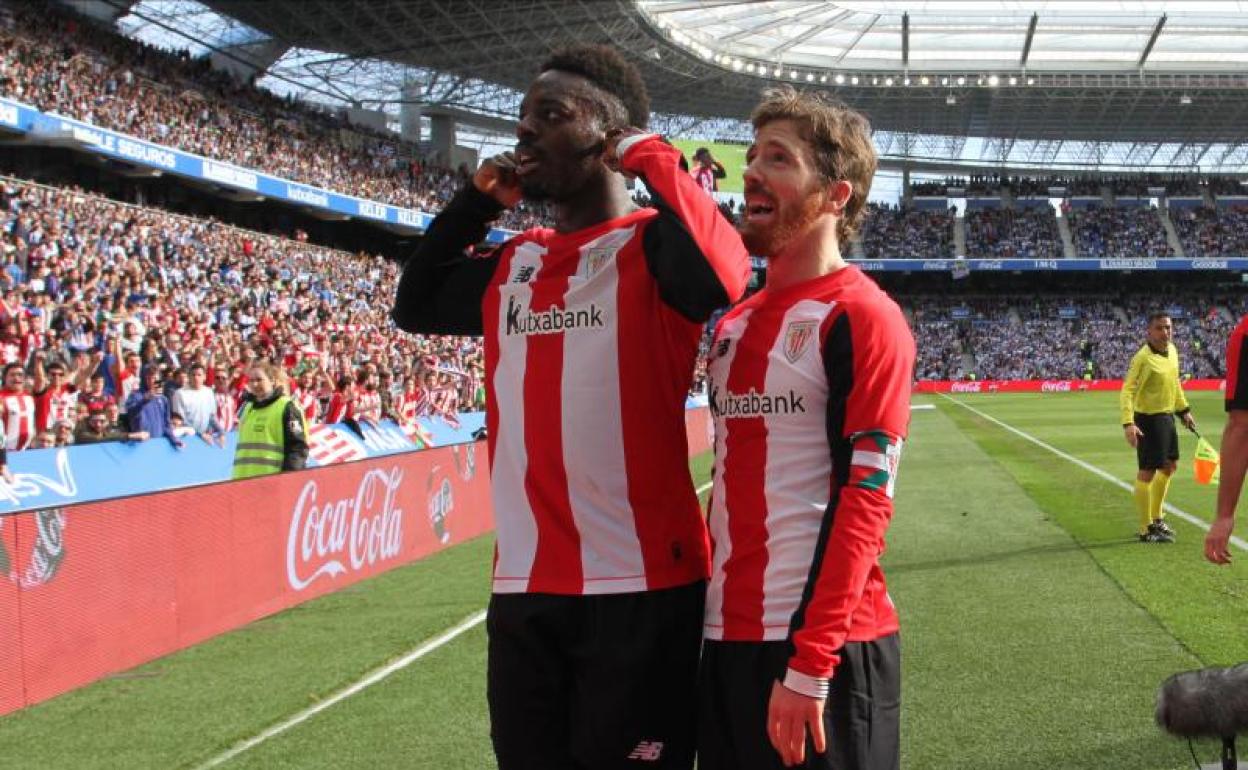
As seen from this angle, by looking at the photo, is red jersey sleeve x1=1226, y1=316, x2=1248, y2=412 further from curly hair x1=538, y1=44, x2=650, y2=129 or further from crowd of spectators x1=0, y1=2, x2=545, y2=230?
crowd of spectators x1=0, y1=2, x2=545, y2=230

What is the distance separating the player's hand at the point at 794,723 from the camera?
224cm

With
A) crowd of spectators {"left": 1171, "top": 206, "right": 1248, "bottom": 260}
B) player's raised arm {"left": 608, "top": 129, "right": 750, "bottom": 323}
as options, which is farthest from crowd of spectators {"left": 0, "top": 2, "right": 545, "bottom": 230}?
crowd of spectators {"left": 1171, "top": 206, "right": 1248, "bottom": 260}

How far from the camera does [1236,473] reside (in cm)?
463

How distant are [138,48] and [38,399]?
75.9ft

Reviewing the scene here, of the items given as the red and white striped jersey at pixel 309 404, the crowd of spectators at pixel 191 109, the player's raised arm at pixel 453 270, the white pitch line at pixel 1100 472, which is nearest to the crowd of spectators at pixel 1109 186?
the crowd of spectators at pixel 191 109

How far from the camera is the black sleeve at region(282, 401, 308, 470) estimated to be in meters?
9.63

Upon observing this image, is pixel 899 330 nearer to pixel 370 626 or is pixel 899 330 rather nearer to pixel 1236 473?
pixel 1236 473

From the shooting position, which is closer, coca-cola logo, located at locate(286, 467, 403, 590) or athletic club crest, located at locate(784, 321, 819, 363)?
athletic club crest, located at locate(784, 321, 819, 363)

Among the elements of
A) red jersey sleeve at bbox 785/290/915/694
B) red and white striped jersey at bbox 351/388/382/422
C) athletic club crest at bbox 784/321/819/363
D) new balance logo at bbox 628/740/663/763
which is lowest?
red and white striped jersey at bbox 351/388/382/422

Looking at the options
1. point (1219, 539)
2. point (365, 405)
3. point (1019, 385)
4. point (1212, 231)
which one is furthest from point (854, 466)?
point (1212, 231)

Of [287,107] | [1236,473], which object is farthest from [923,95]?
[1236,473]

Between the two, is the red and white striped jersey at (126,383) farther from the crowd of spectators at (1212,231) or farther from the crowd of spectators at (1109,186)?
the crowd of spectators at (1212,231)

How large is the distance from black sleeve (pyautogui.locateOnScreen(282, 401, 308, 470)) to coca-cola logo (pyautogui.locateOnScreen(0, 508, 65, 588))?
2997 mm

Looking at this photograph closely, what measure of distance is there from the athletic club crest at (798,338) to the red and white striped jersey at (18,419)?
33.8ft
